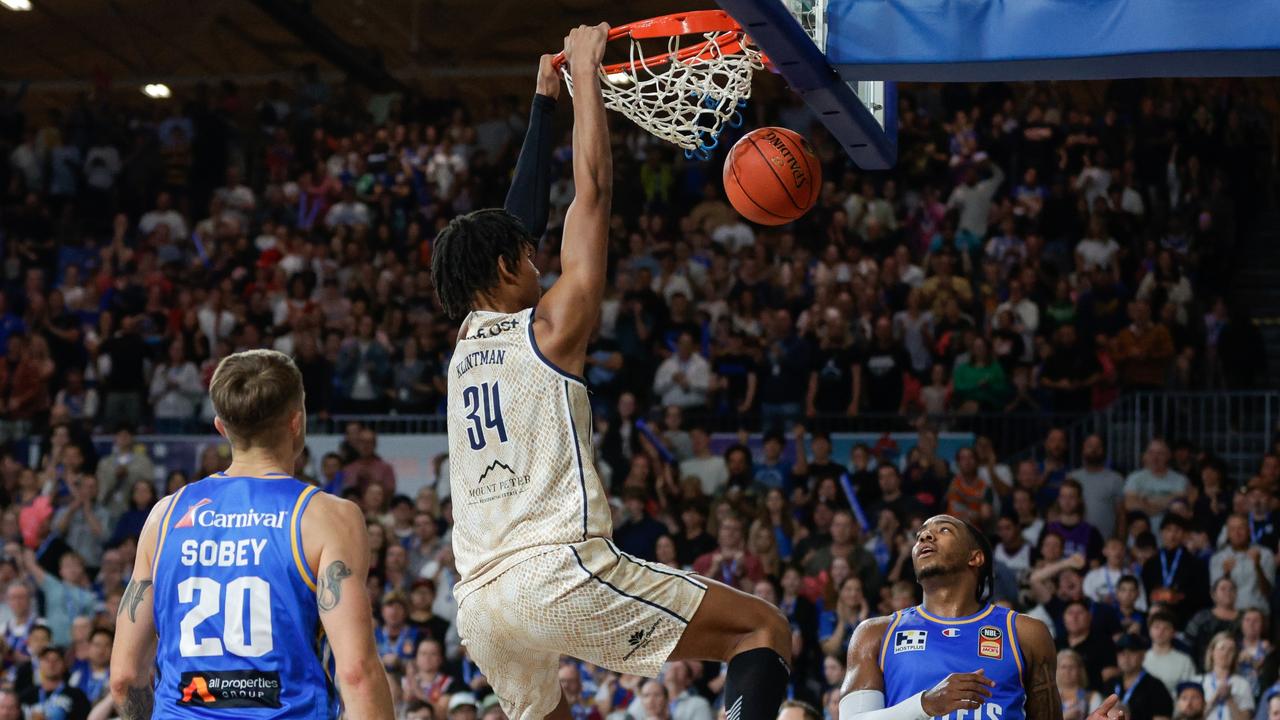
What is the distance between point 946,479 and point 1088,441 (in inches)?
50.0

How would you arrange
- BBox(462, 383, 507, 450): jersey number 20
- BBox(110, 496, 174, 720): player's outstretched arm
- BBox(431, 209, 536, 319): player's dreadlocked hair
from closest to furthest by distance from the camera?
1. BBox(110, 496, 174, 720): player's outstretched arm
2. BBox(462, 383, 507, 450): jersey number 20
3. BBox(431, 209, 536, 319): player's dreadlocked hair

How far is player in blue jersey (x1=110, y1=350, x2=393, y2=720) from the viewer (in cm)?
441

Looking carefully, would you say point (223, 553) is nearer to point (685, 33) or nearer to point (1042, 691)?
point (685, 33)

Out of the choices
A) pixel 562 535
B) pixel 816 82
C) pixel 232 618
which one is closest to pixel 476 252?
pixel 562 535

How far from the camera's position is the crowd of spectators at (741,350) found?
12414 mm

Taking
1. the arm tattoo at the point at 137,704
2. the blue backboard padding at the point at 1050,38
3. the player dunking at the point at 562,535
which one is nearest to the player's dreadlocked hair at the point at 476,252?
the player dunking at the point at 562,535

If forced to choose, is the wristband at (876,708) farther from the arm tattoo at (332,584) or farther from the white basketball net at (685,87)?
the arm tattoo at (332,584)

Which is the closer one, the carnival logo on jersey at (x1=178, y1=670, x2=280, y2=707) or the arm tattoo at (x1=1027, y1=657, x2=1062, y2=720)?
the carnival logo on jersey at (x1=178, y1=670, x2=280, y2=707)

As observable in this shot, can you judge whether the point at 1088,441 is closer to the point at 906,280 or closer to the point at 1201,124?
the point at 906,280

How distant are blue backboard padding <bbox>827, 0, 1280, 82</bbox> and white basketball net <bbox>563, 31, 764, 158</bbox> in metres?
0.40

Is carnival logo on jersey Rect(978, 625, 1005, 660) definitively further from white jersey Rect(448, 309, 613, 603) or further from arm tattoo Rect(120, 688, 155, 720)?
arm tattoo Rect(120, 688, 155, 720)

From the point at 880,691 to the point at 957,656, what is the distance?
0.35 m

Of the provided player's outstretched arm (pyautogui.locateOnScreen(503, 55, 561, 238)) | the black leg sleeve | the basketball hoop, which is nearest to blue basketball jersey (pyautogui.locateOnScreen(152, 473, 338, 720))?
the black leg sleeve

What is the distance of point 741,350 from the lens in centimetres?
1606
